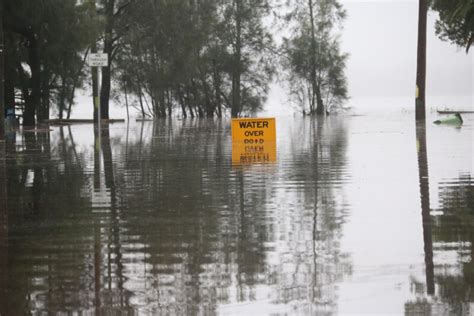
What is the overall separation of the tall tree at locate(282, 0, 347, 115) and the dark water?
64.1 metres

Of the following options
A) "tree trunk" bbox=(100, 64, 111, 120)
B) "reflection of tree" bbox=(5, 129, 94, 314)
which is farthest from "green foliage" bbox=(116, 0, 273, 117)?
"reflection of tree" bbox=(5, 129, 94, 314)

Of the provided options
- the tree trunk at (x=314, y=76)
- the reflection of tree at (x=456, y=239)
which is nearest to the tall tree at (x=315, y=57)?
the tree trunk at (x=314, y=76)

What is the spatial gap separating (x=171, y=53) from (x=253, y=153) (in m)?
43.8

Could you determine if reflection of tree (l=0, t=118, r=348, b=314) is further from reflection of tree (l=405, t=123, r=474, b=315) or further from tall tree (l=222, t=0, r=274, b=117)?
tall tree (l=222, t=0, r=274, b=117)

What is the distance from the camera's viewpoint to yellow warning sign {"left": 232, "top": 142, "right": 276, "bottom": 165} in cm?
1864

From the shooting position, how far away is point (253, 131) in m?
25.6

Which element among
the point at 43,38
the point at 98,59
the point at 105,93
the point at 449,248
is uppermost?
the point at 43,38

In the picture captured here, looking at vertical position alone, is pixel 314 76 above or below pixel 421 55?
above

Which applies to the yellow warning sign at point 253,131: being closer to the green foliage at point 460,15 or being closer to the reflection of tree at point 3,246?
the green foliage at point 460,15

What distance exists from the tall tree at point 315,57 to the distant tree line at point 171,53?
98 mm

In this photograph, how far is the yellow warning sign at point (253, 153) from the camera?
1864cm

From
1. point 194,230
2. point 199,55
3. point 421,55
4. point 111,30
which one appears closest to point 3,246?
point 194,230

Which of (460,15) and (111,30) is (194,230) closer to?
(460,15)

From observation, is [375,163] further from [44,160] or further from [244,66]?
[244,66]
